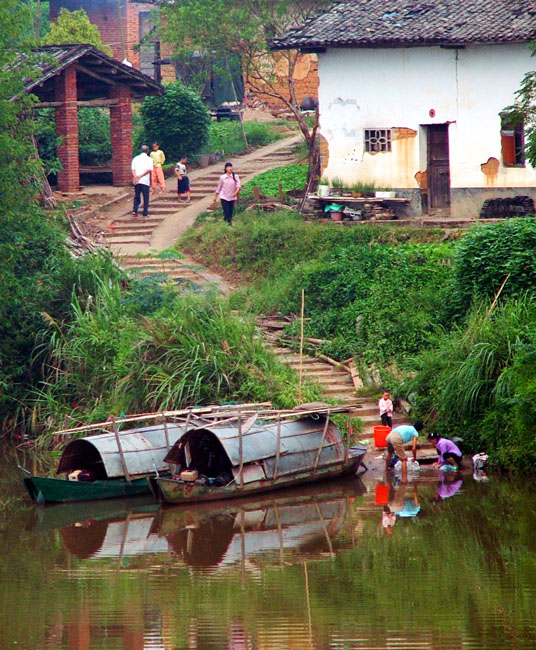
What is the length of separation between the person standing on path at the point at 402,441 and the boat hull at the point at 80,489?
3798 mm

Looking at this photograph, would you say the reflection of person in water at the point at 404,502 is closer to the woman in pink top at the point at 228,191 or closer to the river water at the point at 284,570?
the river water at the point at 284,570

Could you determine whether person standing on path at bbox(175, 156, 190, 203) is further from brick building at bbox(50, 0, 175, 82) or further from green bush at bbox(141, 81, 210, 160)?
brick building at bbox(50, 0, 175, 82)

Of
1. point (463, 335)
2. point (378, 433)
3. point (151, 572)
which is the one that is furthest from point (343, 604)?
point (463, 335)

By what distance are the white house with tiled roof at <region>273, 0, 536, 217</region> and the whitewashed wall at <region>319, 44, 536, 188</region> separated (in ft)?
0.08

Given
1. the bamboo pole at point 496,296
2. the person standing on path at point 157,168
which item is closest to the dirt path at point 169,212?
the person standing on path at point 157,168

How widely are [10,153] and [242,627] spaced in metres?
12.7

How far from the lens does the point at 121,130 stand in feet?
97.0

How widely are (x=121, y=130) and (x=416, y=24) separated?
854 cm

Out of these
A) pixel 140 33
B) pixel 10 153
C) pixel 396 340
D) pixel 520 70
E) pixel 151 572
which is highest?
pixel 140 33

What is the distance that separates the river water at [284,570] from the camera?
1080 cm

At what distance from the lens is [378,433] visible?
59.2ft

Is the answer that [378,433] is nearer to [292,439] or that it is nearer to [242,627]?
[292,439]

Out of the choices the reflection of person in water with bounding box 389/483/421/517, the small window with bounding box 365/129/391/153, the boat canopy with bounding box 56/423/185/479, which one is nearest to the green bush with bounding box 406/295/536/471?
the reflection of person in water with bounding box 389/483/421/517

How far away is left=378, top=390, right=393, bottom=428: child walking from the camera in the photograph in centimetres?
1825
